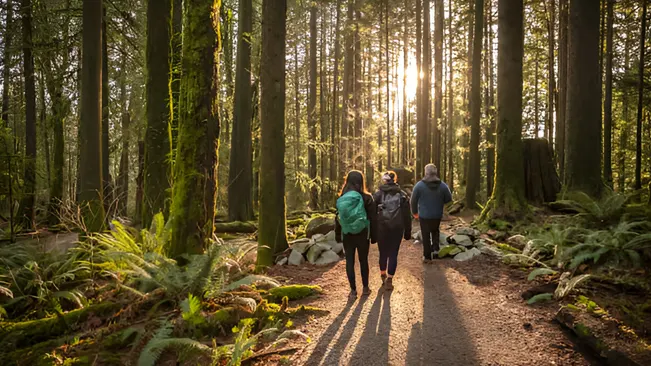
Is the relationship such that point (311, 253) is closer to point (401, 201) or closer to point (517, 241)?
point (401, 201)

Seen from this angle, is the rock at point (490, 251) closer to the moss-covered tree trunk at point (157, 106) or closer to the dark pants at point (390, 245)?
the dark pants at point (390, 245)

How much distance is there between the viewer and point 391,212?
21.2 ft

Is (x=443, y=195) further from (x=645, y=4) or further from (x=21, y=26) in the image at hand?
(x=21, y=26)

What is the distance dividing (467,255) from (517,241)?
1248 mm

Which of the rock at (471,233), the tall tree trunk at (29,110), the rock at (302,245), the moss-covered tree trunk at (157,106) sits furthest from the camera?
the tall tree trunk at (29,110)

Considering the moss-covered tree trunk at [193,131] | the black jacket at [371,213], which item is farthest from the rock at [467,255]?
the moss-covered tree trunk at [193,131]

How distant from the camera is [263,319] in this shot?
4.73 m

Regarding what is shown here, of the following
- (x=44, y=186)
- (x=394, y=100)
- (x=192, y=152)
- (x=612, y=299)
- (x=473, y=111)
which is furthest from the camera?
(x=394, y=100)

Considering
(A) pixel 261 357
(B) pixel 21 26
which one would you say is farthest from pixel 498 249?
(B) pixel 21 26

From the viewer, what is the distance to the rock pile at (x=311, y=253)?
8.28 meters

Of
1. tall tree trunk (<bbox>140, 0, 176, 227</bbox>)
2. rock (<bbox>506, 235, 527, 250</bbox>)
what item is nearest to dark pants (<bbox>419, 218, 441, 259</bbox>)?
rock (<bbox>506, 235, 527, 250</bbox>)

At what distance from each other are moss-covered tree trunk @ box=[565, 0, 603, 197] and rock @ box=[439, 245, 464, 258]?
12.8 feet

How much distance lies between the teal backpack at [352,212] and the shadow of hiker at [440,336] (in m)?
1.51

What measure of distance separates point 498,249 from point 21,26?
16785 millimetres
